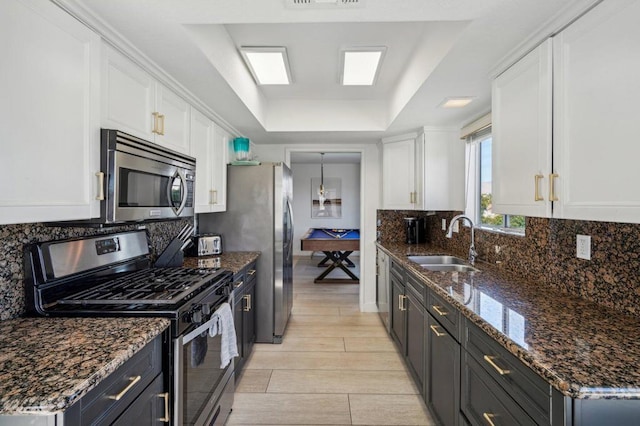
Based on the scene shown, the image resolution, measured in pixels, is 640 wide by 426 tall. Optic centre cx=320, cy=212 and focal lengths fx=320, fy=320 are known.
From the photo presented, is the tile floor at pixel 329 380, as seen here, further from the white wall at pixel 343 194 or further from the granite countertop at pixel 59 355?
the white wall at pixel 343 194

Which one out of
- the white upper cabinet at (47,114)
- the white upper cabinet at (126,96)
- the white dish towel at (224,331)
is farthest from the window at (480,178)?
the white upper cabinet at (47,114)

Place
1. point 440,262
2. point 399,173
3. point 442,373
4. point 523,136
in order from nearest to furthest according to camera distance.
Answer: point 523,136 → point 442,373 → point 440,262 → point 399,173

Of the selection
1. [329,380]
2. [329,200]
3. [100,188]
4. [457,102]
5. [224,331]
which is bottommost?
[329,380]

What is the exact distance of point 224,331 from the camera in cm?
186

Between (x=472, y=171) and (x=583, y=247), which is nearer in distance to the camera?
(x=583, y=247)

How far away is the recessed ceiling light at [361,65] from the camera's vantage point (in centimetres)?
224

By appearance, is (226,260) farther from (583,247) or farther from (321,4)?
(583,247)

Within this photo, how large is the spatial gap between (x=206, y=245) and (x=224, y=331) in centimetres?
122

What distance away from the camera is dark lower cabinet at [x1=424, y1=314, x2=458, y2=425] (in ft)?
5.32

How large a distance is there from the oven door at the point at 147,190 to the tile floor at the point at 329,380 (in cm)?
142

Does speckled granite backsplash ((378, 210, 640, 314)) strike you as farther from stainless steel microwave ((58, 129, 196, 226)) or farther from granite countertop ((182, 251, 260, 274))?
stainless steel microwave ((58, 129, 196, 226))

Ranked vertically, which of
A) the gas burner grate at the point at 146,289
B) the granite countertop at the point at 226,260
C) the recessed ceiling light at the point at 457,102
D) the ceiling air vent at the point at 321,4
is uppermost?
the ceiling air vent at the point at 321,4

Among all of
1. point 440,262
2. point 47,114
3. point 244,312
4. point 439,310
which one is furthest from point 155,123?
point 440,262

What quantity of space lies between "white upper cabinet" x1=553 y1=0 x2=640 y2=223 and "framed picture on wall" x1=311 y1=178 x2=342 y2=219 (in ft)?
23.6
